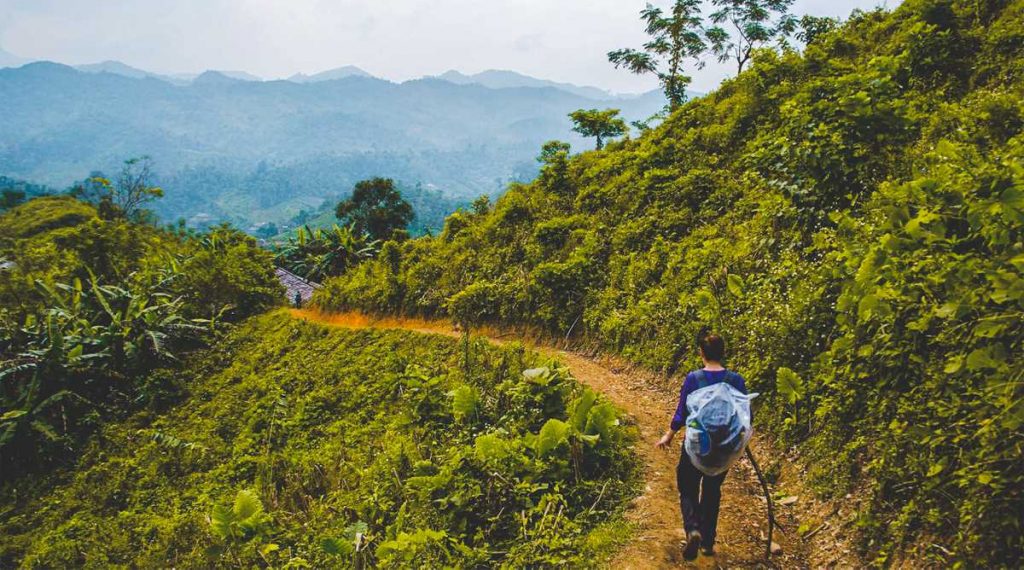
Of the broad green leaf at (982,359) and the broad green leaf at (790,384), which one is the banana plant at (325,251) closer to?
the broad green leaf at (790,384)

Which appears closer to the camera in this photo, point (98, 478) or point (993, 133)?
point (993, 133)

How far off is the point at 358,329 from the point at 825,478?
1171 centimetres

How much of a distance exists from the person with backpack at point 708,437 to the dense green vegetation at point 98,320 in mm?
14035

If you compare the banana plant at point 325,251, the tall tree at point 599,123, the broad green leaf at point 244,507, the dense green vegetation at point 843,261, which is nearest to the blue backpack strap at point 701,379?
the dense green vegetation at point 843,261

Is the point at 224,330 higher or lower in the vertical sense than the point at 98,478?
higher

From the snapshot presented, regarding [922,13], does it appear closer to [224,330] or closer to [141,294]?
[224,330]

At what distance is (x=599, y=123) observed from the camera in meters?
22.5

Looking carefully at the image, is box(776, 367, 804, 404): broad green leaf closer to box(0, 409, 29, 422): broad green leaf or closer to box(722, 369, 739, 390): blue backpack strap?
box(722, 369, 739, 390): blue backpack strap

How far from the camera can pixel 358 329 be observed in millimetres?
14000

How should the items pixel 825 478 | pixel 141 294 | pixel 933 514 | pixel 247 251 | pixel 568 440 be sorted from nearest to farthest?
pixel 933 514 < pixel 825 478 < pixel 568 440 < pixel 141 294 < pixel 247 251

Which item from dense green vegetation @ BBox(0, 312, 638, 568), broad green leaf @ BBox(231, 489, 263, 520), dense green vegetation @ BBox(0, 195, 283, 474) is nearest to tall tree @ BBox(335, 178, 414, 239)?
dense green vegetation @ BBox(0, 195, 283, 474)

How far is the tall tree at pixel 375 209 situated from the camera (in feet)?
143

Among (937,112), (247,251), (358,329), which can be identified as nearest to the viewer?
(937,112)

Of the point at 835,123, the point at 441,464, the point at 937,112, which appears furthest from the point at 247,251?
the point at 937,112
